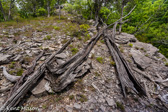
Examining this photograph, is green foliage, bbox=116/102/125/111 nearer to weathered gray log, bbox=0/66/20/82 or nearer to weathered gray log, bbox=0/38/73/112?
weathered gray log, bbox=0/38/73/112

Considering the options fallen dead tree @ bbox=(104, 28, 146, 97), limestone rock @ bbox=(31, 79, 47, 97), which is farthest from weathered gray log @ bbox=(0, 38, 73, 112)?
fallen dead tree @ bbox=(104, 28, 146, 97)

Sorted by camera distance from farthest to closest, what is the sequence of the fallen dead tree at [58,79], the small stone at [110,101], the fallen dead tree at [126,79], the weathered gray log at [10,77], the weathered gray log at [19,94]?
the fallen dead tree at [126,79] < the weathered gray log at [10,77] < the small stone at [110,101] < the fallen dead tree at [58,79] < the weathered gray log at [19,94]

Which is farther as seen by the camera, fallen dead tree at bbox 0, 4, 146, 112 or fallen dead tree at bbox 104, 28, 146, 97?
fallen dead tree at bbox 104, 28, 146, 97

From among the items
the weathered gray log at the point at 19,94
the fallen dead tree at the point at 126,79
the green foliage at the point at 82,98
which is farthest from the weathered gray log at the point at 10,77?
the fallen dead tree at the point at 126,79

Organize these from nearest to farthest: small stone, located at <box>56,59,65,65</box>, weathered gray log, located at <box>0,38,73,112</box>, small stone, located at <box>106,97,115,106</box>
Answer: weathered gray log, located at <box>0,38,73,112</box> < small stone, located at <box>106,97,115,106</box> < small stone, located at <box>56,59,65,65</box>

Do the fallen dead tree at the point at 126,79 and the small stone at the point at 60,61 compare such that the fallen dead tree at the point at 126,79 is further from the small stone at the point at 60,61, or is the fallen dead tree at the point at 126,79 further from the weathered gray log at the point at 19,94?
the weathered gray log at the point at 19,94

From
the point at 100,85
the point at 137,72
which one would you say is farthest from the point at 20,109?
the point at 137,72

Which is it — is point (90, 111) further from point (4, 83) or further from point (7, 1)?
point (7, 1)

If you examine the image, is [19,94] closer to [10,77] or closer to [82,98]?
[10,77]

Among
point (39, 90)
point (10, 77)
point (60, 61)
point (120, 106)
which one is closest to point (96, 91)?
point (120, 106)

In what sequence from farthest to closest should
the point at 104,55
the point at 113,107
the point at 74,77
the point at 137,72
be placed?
the point at 104,55, the point at 137,72, the point at 74,77, the point at 113,107

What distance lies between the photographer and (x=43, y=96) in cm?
252

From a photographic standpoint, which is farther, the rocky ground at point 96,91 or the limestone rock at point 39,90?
the limestone rock at point 39,90

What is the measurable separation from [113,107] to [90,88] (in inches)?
39.1
